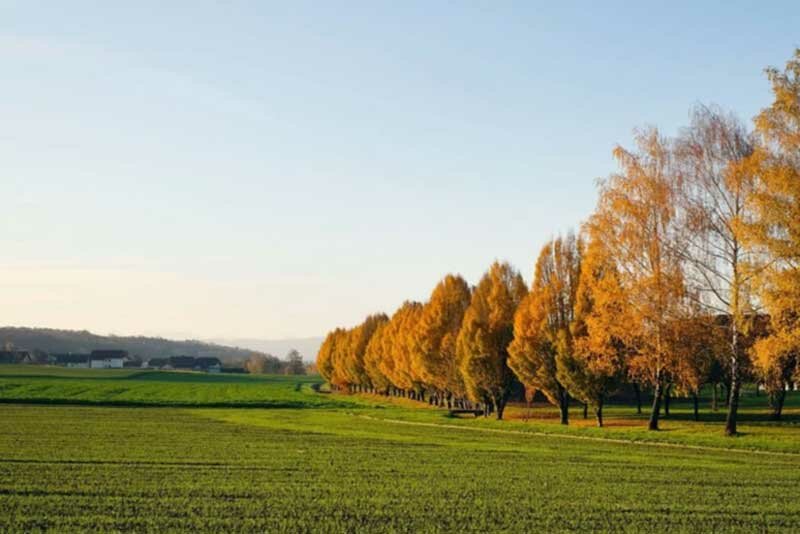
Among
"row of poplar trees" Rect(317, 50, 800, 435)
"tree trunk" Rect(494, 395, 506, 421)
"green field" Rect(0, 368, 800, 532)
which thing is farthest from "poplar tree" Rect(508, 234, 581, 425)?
"green field" Rect(0, 368, 800, 532)

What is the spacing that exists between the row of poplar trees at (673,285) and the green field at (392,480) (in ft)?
16.0

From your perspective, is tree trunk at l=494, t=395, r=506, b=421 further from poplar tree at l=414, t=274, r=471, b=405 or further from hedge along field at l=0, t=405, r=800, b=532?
hedge along field at l=0, t=405, r=800, b=532

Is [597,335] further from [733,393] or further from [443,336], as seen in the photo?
[443,336]

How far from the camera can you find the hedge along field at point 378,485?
65.0 feet

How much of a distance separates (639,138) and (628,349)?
42.9ft

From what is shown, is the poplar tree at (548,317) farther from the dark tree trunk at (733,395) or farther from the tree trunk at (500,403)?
the dark tree trunk at (733,395)

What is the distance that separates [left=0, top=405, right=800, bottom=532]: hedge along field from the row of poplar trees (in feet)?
27.6

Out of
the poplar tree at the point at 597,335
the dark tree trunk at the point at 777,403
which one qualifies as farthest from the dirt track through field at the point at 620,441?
the dark tree trunk at the point at 777,403

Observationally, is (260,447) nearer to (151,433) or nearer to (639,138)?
(151,433)

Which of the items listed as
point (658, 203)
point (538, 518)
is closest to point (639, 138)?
point (658, 203)

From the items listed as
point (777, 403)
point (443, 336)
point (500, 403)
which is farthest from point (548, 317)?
point (443, 336)

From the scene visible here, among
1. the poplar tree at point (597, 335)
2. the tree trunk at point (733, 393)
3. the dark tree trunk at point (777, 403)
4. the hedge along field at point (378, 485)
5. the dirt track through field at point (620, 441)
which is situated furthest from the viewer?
the dark tree trunk at point (777, 403)

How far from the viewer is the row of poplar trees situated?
44.1 metres

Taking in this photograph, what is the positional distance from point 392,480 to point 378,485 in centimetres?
146
